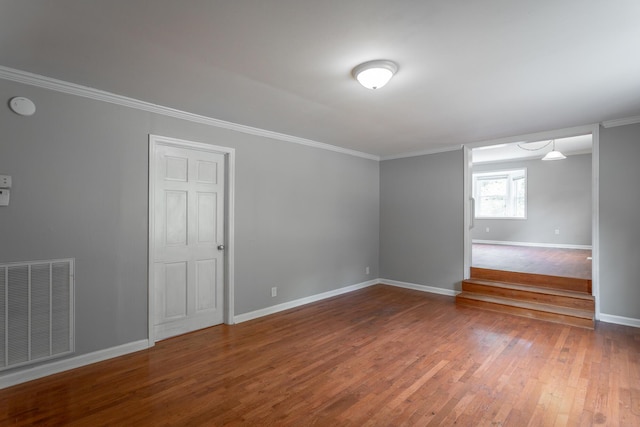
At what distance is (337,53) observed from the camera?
224 cm

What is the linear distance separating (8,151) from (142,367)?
214cm

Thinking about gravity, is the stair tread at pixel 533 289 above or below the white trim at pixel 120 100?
below

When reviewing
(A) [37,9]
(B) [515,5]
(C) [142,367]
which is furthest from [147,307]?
(B) [515,5]

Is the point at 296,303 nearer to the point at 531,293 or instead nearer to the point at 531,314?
the point at 531,314

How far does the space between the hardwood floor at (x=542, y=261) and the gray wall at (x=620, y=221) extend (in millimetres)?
562

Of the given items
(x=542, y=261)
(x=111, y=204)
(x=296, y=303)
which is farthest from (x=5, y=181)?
(x=542, y=261)

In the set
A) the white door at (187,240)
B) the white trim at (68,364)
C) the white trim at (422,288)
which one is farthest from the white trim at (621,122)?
the white trim at (68,364)

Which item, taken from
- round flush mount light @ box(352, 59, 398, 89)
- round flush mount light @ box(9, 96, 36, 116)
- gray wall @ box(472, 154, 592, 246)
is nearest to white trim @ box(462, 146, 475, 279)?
round flush mount light @ box(352, 59, 398, 89)

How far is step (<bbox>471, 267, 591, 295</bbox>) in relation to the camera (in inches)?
170

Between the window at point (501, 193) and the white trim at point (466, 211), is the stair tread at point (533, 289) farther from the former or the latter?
the window at point (501, 193)

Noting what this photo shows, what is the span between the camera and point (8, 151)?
2.51 metres

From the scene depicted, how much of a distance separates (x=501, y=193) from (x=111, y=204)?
967cm

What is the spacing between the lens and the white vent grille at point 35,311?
2.48 m

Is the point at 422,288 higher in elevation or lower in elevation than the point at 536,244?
lower
